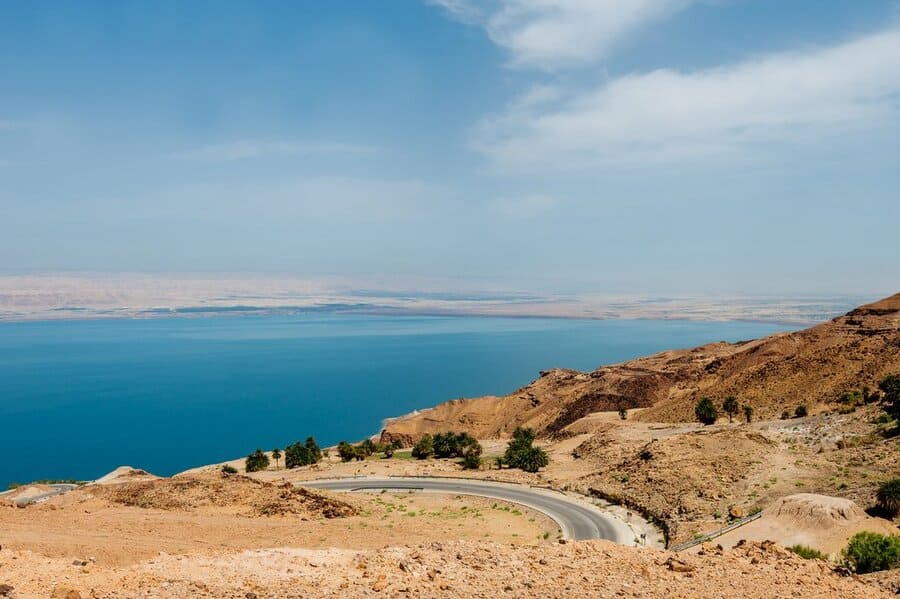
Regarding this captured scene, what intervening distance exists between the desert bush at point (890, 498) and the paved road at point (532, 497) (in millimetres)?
9677

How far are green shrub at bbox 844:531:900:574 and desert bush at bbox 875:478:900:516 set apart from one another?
6.97 metres

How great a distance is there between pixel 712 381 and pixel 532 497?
140ft

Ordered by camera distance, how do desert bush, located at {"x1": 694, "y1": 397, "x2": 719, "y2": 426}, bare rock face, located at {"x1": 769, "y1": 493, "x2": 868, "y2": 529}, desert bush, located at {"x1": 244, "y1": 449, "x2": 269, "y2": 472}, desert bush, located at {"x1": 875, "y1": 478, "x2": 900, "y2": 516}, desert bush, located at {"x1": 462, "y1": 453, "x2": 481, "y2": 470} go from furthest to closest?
desert bush, located at {"x1": 694, "y1": 397, "x2": 719, "y2": 426}, desert bush, located at {"x1": 244, "y1": 449, "x2": 269, "y2": 472}, desert bush, located at {"x1": 462, "y1": 453, "x2": 481, "y2": 470}, desert bush, located at {"x1": 875, "y1": 478, "x2": 900, "y2": 516}, bare rock face, located at {"x1": 769, "y1": 493, "x2": 868, "y2": 529}

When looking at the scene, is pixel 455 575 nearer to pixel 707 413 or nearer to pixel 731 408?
pixel 707 413

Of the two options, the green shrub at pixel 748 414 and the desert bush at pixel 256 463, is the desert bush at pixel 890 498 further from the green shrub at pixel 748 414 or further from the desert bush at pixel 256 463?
the desert bush at pixel 256 463

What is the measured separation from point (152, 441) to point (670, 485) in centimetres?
8710

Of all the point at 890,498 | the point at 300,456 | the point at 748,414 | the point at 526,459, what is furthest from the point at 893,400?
the point at 300,456

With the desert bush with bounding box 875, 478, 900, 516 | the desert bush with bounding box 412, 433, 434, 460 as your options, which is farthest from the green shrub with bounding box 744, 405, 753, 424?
the desert bush with bounding box 875, 478, 900, 516

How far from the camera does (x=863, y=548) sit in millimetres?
18078

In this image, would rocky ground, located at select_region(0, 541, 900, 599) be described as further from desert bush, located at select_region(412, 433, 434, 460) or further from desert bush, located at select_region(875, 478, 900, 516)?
desert bush, located at select_region(412, 433, 434, 460)

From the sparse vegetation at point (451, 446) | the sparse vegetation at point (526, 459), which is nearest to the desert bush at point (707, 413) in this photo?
the sparse vegetation at point (526, 459)

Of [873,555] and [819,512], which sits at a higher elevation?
[873,555]

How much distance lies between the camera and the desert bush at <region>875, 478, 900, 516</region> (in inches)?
956

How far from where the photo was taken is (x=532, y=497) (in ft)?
118
